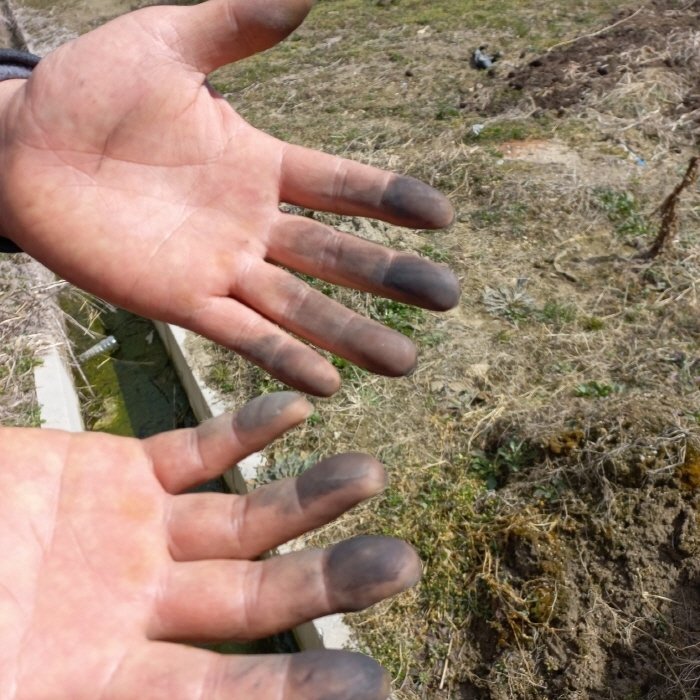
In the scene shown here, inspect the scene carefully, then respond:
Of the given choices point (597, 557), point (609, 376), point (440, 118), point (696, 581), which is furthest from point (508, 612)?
point (440, 118)

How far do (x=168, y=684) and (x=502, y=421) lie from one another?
2.10 m

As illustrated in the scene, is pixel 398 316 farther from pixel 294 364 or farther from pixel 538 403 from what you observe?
pixel 294 364

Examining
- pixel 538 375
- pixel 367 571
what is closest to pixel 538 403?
pixel 538 375

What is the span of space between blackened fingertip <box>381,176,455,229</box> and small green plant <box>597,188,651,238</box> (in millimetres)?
2375

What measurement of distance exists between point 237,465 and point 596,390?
5.64ft

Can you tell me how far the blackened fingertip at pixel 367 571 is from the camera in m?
1.59

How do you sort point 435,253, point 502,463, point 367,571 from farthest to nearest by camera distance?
point 435,253
point 502,463
point 367,571

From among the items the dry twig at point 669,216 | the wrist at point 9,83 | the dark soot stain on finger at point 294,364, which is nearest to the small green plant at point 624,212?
the dry twig at point 669,216

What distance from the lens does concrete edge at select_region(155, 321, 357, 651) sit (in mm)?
2822

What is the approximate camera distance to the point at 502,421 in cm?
330

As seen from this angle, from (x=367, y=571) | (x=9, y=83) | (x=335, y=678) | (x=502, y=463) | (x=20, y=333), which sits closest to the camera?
(x=335, y=678)

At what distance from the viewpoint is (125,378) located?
4688 mm

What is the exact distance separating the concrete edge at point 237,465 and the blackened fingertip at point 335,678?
4.54 feet

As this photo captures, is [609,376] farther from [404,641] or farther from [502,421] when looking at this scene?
[404,641]
